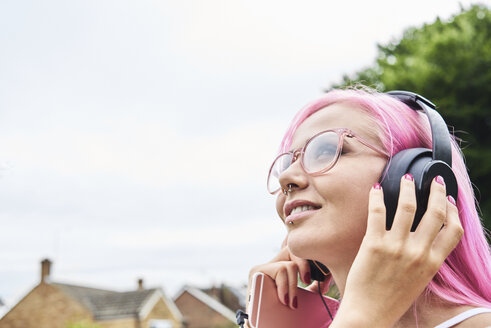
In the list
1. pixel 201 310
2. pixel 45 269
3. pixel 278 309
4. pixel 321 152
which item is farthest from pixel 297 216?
pixel 201 310

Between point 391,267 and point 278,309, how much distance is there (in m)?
0.62

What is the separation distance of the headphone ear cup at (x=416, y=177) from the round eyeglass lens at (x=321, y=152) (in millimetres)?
158

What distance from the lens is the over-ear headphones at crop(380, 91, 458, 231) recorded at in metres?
1.16

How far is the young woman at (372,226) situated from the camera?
3.38 ft

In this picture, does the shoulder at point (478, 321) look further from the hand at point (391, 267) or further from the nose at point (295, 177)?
the nose at point (295, 177)

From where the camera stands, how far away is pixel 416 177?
1173 mm

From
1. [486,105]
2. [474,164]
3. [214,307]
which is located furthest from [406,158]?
[214,307]

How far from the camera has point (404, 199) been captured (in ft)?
3.58

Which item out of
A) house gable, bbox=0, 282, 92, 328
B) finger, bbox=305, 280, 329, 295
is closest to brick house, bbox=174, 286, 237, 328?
house gable, bbox=0, 282, 92, 328

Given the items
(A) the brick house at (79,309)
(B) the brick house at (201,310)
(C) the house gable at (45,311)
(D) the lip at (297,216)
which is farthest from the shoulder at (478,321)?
(B) the brick house at (201,310)

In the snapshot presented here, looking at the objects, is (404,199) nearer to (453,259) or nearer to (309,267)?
(453,259)

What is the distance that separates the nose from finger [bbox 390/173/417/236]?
0.29 meters

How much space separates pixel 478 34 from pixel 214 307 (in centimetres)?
2637

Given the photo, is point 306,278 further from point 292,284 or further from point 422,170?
point 422,170
